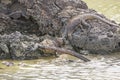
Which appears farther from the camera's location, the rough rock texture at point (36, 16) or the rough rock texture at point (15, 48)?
the rough rock texture at point (36, 16)

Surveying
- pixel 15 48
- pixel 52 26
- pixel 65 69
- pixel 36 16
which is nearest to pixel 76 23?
pixel 52 26

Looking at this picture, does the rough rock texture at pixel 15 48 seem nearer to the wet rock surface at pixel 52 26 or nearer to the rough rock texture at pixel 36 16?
the wet rock surface at pixel 52 26

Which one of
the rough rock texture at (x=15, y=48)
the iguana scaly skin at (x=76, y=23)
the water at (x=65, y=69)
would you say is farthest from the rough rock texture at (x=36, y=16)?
the water at (x=65, y=69)

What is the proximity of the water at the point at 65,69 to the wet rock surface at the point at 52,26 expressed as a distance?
1.28ft

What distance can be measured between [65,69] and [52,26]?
238cm

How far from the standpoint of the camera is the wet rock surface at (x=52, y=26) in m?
9.67

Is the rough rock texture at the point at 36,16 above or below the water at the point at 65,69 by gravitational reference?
above

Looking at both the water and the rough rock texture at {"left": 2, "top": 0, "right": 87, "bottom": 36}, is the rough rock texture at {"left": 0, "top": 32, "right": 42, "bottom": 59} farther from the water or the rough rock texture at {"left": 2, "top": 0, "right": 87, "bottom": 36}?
the rough rock texture at {"left": 2, "top": 0, "right": 87, "bottom": 36}

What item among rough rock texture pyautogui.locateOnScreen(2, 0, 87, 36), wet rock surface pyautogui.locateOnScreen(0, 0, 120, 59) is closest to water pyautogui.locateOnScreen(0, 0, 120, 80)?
wet rock surface pyautogui.locateOnScreen(0, 0, 120, 59)

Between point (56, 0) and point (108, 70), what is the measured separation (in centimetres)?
341

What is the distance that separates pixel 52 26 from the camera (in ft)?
33.2

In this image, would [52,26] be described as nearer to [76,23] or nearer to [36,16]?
[36,16]

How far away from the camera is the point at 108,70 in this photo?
7.96 metres

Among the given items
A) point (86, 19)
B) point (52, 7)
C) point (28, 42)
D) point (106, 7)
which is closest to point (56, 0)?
point (52, 7)
